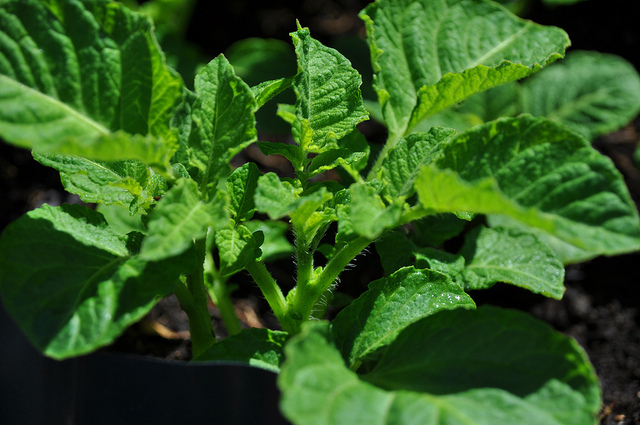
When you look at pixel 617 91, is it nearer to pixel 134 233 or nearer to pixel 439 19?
pixel 439 19

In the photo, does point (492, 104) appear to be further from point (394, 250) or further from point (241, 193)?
point (241, 193)

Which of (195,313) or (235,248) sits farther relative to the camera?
(195,313)

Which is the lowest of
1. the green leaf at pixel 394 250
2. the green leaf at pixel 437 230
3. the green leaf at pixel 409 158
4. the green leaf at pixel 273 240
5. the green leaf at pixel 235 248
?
the green leaf at pixel 273 240

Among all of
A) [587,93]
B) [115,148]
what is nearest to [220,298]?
[115,148]

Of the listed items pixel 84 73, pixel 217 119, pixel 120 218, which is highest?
pixel 84 73

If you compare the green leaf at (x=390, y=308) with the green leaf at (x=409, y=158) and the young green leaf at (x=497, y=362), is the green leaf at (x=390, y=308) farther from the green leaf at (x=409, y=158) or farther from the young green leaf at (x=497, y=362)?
the green leaf at (x=409, y=158)

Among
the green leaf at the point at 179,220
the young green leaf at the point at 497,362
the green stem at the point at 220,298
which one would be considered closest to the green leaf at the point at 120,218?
the green stem at the point at 220,298

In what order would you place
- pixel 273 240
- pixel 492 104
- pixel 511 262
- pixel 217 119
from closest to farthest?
pixel 217 119
pixel 511 262
pixel 273 240
pixel 492 104

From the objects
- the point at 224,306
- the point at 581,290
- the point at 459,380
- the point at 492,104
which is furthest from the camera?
the point at 492,104
